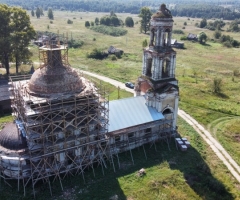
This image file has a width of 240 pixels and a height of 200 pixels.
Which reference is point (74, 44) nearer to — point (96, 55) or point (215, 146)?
point (96, 55)

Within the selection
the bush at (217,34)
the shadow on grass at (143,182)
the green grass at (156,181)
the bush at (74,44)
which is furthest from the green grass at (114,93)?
the bush at (217,34)

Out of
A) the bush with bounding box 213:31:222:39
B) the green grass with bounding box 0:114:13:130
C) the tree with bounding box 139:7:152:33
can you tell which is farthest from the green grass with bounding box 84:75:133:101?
the bush with bounding box 213:31:222:39

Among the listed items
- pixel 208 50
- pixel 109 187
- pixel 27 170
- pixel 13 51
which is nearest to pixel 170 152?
pixel 109 187

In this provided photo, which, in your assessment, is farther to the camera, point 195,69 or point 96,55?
point 96,55

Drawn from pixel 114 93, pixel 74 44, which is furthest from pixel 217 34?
pixel 114 93

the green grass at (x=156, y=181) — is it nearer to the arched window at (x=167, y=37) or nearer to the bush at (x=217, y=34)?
the arched window at (x=167, y=37)

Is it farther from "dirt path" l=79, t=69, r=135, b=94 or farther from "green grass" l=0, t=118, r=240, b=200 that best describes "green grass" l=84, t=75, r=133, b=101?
"green grass" l=0, t=118, r=240, b=200
